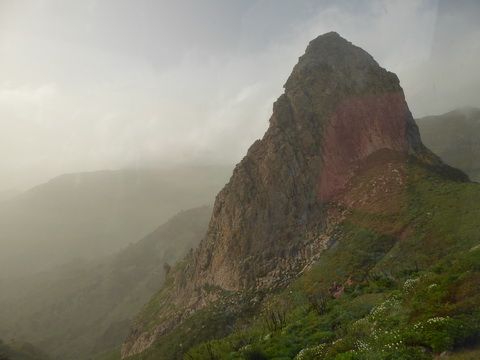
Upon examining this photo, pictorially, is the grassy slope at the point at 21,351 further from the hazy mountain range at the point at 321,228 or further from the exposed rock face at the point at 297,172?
the exposed rock face at the point at 297,172

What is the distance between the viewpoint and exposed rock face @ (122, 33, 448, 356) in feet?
201

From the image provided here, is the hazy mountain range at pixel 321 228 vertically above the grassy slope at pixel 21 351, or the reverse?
the hazy mountain range at pixel 321 228

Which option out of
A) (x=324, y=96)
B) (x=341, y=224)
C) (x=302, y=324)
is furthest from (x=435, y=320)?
(x=324, y=96)

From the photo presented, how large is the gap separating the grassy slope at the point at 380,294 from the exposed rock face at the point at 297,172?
5.13m

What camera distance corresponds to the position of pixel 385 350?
14.5m

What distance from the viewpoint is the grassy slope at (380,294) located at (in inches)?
604

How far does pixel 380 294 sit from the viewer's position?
28.5 meters

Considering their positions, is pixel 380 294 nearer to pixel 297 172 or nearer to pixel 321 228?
pixel 321 228

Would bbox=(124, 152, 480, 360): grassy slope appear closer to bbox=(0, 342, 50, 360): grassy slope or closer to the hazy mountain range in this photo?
the hazy mountain range

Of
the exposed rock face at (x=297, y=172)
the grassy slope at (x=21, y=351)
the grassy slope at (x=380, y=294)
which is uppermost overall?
the exposed rock face at (x=297, y=172)

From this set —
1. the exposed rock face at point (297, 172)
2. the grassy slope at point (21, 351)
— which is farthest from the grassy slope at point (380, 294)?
the grassy slope at point (21, 351)

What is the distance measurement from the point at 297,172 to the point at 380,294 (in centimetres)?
4028

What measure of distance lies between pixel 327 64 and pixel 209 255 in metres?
53.4

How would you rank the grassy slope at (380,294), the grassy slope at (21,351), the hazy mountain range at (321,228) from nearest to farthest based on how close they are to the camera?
the grassy slope at (380,294) → the hazy mountain range at (321,228) → the grassy slope at (21,351)
